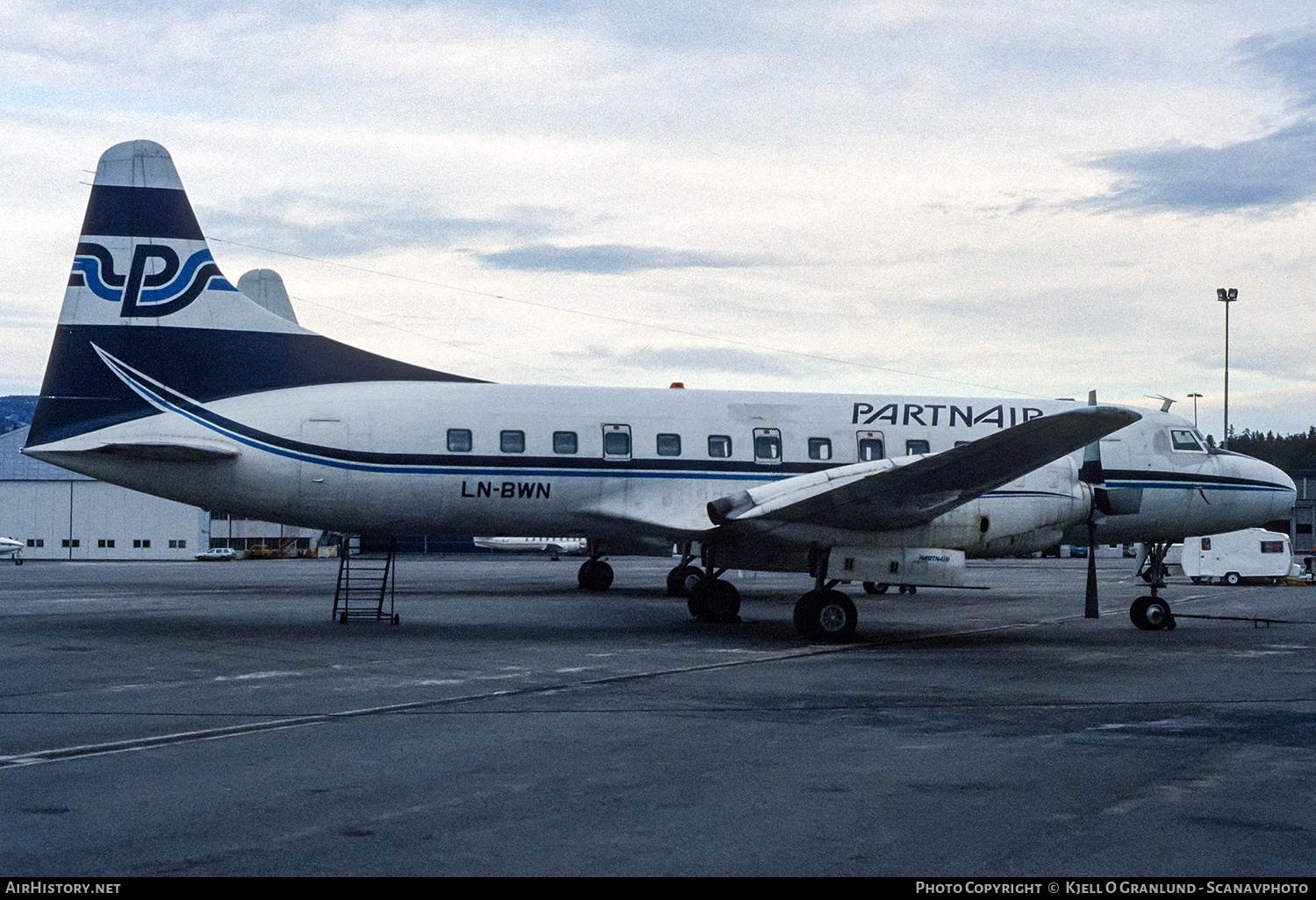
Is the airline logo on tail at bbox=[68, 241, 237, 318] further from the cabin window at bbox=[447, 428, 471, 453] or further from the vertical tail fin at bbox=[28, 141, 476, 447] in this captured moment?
the cabin window at bbox=[447, 428, 471, 453]

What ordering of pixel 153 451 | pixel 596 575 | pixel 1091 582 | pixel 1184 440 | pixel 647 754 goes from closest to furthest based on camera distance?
pixel 647 754 < pixel 153 451 < pixel 1091 582 < pixel 1184 440 < pixel 596 575

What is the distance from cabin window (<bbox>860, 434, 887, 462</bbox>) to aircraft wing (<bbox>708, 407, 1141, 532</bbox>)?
4752mm

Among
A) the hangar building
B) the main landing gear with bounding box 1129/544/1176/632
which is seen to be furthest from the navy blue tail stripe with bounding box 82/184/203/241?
the hangar building

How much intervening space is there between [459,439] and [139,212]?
7014 millimetres

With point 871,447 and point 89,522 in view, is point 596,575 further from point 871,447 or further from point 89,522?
point 89,522

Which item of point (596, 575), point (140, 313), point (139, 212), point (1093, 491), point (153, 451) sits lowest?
point (596, 575)

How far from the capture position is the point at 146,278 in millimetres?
20969

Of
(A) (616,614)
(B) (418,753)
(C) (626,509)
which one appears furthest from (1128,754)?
(A) (616,614)

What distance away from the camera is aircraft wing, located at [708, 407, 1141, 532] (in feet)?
53.5

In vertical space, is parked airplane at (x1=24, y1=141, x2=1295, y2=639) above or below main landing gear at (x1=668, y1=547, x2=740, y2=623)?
above

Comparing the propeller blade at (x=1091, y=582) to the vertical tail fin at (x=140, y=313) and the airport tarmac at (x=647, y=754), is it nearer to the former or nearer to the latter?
the airport tarmac at (x=647, y=754)

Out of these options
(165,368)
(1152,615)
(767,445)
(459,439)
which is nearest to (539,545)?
(767,445)

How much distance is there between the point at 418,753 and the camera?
9.20 metres

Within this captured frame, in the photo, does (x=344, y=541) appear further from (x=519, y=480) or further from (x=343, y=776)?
(x=343, y=776)
